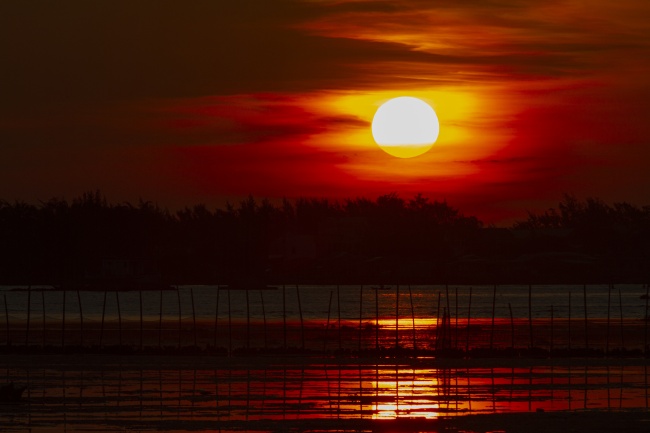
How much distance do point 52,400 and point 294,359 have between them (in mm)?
13906

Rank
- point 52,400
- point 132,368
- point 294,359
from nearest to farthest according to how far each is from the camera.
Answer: point 52,400 → point 132,368 → point 294,359

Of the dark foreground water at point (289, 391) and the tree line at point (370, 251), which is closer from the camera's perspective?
the dark foreground water at point (289, 391)

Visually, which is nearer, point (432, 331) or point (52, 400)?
point (52, 400)

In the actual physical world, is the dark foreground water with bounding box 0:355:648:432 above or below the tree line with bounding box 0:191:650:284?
below

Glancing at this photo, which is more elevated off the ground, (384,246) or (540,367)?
(384,246)

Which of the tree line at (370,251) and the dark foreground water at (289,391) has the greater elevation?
the tree line at (370,251)

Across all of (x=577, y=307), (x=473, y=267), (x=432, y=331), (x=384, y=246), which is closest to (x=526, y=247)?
(x=473, y=267)

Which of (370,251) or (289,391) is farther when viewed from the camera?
(370,251)

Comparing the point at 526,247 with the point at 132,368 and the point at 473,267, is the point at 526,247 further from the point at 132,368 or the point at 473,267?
the point at 132,368

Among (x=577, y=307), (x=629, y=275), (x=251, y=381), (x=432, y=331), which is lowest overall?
(x=251, y=381)

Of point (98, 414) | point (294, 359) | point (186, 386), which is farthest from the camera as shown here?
point (294, 359)

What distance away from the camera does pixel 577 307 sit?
349 feet

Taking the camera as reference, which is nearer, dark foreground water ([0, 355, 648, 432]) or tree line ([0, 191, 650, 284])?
dark foreground water ([0, 355, 648, 432])

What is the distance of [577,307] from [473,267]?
8689 centimetres
